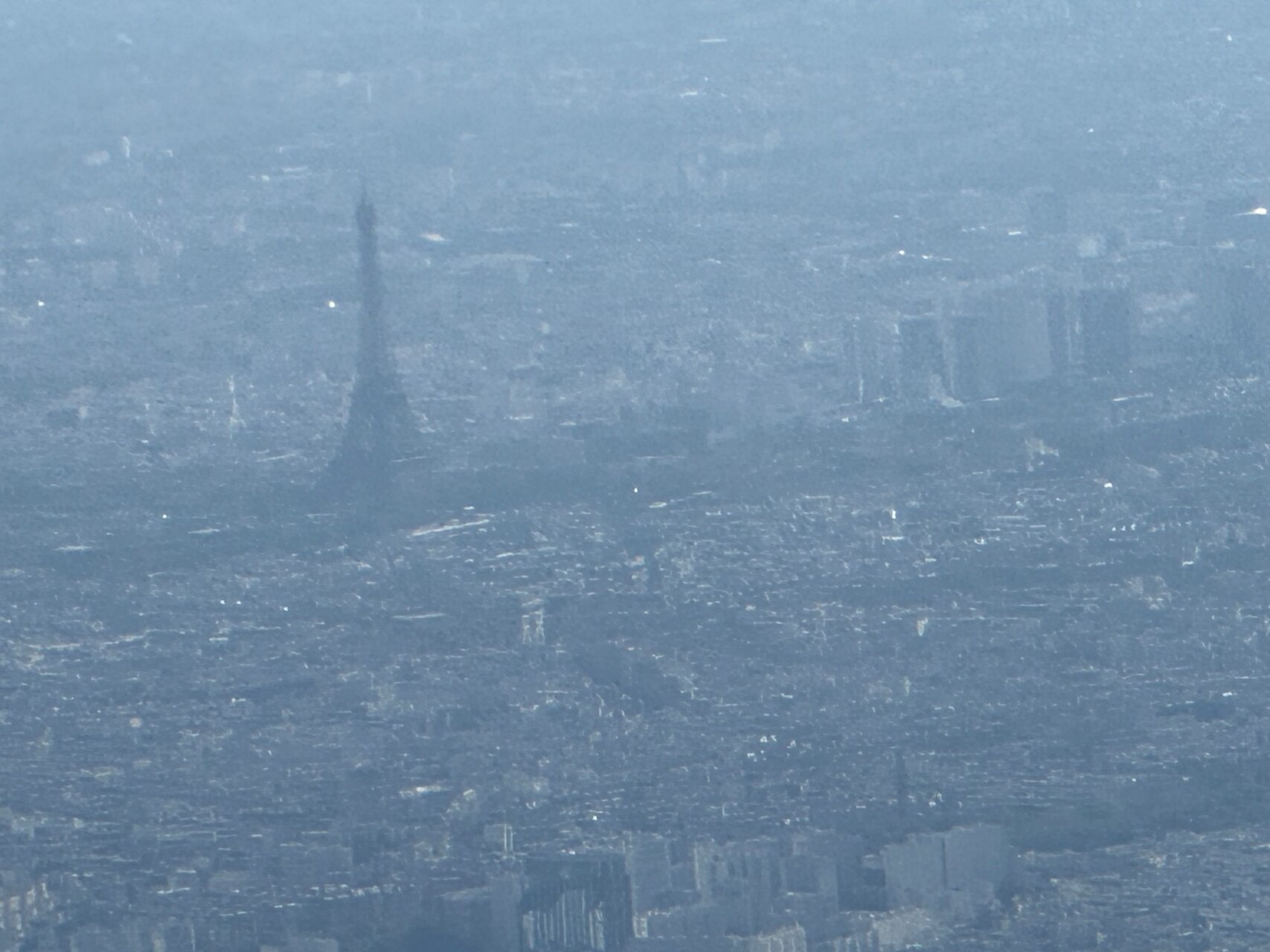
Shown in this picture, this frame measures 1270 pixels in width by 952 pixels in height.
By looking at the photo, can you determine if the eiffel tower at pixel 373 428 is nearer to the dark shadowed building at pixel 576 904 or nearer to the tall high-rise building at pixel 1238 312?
the dark shadowed building at pixel 576 904

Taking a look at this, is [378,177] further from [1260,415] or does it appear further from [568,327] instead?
[1260,415]

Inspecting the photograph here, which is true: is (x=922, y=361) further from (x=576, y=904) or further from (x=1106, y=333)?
(x=576, y=904)

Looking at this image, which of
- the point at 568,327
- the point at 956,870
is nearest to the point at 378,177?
the point at 568,327

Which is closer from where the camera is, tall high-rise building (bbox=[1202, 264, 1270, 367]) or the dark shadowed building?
the dark shadowed building

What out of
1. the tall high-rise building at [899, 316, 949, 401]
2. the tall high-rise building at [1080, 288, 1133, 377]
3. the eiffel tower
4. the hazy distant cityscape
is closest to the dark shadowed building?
the hazy distant cityscape

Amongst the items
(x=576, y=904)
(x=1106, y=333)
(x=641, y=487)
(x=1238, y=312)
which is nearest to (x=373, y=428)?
(x=641, y=487)

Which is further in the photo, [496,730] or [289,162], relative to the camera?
A: [289,162]

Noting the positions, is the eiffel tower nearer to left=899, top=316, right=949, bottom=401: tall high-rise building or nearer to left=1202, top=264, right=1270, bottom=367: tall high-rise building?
left=899, top=316, right=949, bottom=401: tall high-rise building
